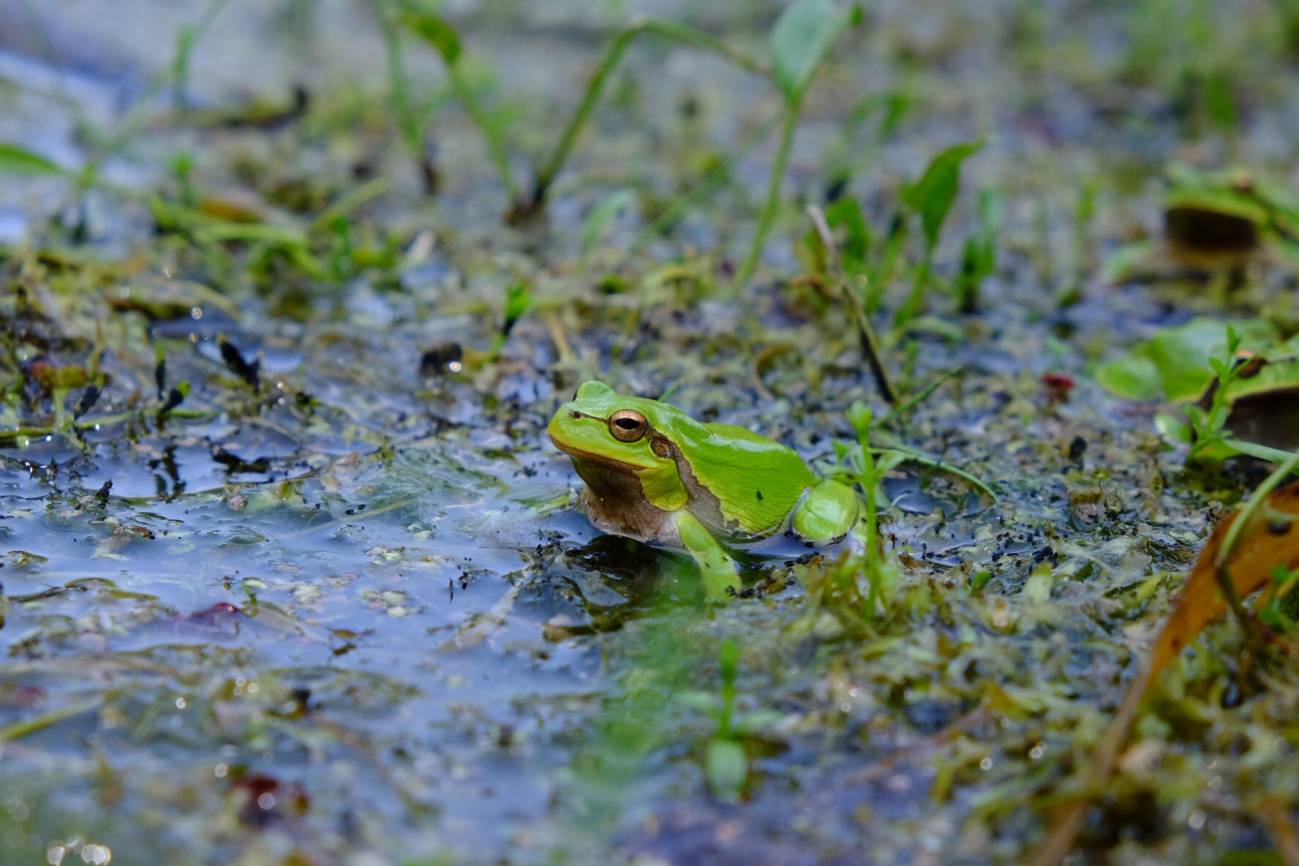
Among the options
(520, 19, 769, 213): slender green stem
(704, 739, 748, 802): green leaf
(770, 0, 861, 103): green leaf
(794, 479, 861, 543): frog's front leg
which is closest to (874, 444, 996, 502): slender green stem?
(794, 479, 861, 543): frog's front leg

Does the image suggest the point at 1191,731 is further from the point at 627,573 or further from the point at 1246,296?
the point at 1246,296

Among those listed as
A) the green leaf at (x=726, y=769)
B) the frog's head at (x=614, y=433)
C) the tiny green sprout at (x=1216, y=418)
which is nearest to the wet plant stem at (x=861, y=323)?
the tiny green sprout at (x=1216, y=418)

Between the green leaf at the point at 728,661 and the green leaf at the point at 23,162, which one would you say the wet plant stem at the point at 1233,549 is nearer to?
the green leaf at the point at 728,661

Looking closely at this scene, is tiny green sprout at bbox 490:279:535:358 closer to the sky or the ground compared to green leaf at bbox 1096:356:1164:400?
closer to the sky

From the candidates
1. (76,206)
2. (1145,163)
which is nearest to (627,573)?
(76,206)

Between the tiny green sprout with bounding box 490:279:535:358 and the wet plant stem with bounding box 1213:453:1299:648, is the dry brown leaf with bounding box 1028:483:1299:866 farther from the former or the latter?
the tiny green sprout with bounding box 490:279:535:358

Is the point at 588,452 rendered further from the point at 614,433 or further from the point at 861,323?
the point at 861,323
